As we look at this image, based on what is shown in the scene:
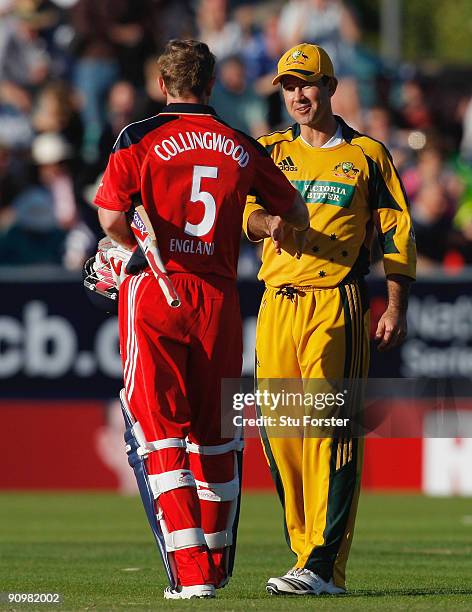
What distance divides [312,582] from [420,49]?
34587mm

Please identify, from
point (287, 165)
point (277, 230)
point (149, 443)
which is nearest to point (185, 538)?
point (149, 443)

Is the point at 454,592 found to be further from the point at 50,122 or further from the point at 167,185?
the point at 50,122

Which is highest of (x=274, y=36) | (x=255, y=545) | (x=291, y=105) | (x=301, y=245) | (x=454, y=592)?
(x=274, y=36)

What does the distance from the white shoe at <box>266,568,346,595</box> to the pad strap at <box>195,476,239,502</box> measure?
1.51 ft

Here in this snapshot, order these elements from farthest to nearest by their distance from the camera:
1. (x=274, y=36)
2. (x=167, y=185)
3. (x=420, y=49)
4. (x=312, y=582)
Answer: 1. (x=420, y=49)
2. (x=274, y=36)
3. (x=312, y=582)
4. (x=167, y=185)

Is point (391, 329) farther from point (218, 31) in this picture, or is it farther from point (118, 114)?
point (218, 31)

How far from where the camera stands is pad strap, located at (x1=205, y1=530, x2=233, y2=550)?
6906mm

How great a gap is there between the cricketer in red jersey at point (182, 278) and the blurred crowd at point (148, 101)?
10.3 m

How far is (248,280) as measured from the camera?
52.2 ft

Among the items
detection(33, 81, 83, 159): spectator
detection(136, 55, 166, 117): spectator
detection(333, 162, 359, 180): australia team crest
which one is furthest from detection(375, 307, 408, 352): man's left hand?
detection(33, 81, 83, 159): spectator

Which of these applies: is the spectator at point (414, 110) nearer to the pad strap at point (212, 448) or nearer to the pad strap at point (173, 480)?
the pad strap at point (212, 448)

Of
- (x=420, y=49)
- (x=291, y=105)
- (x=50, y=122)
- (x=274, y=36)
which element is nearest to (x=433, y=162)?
(x=274, y=36)

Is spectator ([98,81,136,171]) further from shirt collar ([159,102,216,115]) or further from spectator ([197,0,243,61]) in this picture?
shirt collar ([159,102,216,115])

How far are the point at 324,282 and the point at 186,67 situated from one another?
1.35 metres
